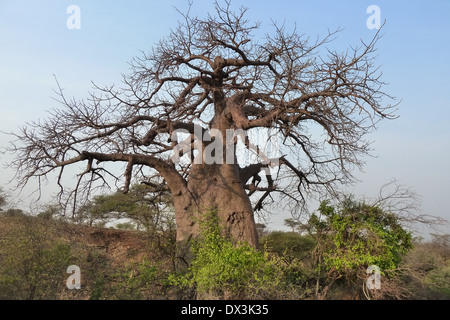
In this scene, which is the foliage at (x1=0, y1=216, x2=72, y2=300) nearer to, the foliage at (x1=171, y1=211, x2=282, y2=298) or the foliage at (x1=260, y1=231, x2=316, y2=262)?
the foliage at (x1=171, y1=211, x2=282, y2=298)

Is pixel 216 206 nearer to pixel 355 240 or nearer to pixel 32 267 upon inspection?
pixel 355 240

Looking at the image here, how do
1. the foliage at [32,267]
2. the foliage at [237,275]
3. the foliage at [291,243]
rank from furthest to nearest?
the foliage at [291,243] < the foliage at [32,267] < the foliage at [237,275]

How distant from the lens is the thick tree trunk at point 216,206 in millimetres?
7605

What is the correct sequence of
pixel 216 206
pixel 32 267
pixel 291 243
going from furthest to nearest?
1. pixel 291 243
2. pixel 216 206
3. pixel 32 267

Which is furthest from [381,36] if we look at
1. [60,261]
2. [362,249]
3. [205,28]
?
[60,261]

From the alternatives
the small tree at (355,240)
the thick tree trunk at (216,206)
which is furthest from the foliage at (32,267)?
the small tree at (355,240)

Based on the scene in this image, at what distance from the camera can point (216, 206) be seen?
777 centimetres

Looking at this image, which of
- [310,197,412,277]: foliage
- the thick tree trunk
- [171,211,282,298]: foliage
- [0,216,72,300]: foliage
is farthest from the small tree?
[0,216,72,300]: foliage

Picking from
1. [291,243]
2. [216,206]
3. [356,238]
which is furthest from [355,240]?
[291,243]

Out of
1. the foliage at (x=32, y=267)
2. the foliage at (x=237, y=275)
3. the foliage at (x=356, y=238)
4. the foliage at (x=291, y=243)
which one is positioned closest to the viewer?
the foliage at (x=237, y=275)

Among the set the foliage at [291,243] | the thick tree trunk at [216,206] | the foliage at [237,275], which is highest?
the thick tree trunk at [216,206]

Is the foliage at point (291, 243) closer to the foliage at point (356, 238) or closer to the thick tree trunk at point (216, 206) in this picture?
the foliage at point (356, 238)
